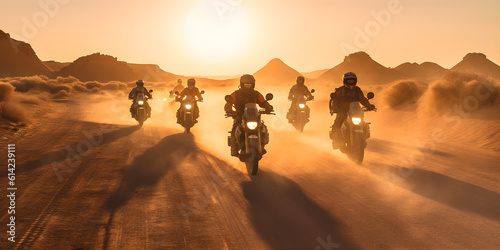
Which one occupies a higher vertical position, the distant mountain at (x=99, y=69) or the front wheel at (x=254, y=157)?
the distant mountain at (x=99, y=69)

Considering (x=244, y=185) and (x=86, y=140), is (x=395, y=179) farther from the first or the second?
(x=86, y=140)

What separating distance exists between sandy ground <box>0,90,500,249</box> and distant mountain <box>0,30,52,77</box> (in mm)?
149796

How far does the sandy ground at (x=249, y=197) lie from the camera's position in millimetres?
5445

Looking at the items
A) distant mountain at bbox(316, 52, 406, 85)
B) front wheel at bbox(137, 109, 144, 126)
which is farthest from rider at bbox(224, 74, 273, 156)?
distant mountain at bbox(316, 52, 406, 85)

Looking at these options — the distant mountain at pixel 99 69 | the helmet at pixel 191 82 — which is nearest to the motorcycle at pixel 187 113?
the helmet at pixel 191 82

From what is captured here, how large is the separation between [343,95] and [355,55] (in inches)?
7267

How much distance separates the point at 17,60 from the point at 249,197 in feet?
→ 554

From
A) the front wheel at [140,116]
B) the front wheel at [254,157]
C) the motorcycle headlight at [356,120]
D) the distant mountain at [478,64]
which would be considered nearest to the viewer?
the front wheel at [254,157]

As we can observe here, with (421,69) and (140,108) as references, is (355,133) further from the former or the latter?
(421,69)

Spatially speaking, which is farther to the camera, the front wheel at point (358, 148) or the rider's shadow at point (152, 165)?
the front wheel at point (358, 148)

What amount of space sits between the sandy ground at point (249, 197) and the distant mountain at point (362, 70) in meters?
156

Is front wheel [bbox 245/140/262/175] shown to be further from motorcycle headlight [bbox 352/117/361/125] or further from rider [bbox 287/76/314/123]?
rider [bbox 287/76/314/123]

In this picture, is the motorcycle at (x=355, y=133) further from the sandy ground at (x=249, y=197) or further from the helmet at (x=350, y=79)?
the helmet at (x=350, y=79)

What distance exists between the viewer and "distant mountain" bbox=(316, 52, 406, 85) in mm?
167900
